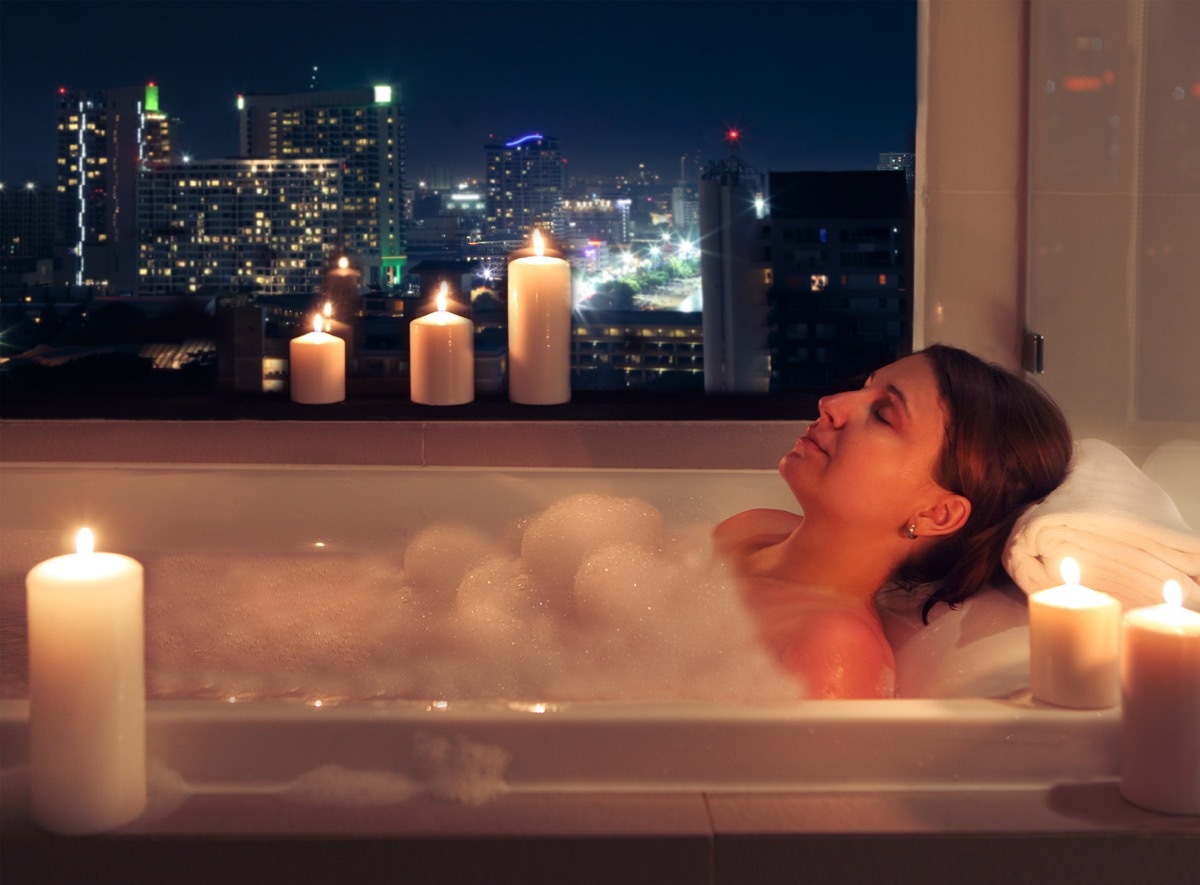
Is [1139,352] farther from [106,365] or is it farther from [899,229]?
[106,365]

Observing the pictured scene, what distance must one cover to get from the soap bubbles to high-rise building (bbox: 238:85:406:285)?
1.23 meters

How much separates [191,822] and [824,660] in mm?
637

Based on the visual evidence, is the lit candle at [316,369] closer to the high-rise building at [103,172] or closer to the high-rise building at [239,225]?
the high-rise building at [239,225]

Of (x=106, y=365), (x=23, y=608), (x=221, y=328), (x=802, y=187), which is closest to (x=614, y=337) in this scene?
(x=802, y=187)

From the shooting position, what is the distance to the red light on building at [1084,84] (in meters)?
2.38

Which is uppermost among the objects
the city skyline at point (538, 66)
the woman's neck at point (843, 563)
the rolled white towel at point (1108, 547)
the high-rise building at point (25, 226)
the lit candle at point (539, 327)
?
the city skyline at point (538, 66)

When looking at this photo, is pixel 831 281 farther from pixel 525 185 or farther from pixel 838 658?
pixel 838 658

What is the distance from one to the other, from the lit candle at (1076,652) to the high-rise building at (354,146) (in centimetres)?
228

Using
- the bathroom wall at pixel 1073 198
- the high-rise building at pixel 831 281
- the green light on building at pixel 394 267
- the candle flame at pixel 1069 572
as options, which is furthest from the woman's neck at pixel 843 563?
the green light on building at pixel 394 267

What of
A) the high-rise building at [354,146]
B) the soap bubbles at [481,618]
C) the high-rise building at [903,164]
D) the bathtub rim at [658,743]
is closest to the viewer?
the bathtub rim at [658,743]

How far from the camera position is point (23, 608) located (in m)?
2.02

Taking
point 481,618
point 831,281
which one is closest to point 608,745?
point 481,618

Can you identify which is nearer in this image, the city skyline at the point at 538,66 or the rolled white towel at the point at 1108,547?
the rolled white towel at the point at 1108,547

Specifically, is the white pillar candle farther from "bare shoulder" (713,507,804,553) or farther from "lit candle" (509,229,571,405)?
"bare shoulder" (713,507,804,553)
